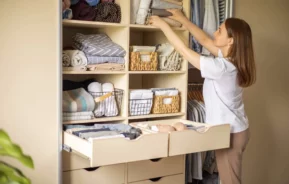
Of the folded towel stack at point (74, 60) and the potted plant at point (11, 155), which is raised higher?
the folded towel stack at point (74, 60)

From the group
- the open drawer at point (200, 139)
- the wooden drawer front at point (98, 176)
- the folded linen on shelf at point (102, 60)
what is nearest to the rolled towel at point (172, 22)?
the folded linen on shelf at point (102, 60)

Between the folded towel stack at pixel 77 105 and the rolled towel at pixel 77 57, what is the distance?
0.17 m

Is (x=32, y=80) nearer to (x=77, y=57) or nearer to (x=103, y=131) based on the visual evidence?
(x=77, y=57)

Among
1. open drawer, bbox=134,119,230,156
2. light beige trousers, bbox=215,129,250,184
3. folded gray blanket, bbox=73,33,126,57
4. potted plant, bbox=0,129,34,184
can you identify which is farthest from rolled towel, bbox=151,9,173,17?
potted plant, bbox=0,129,34,184

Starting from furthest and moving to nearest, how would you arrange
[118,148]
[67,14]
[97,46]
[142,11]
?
[142,11]
[97,46]
[67,14]
[118,148]

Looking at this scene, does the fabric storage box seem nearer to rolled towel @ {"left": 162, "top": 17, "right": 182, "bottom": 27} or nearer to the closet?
the closet

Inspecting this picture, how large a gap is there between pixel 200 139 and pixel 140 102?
1.43ft

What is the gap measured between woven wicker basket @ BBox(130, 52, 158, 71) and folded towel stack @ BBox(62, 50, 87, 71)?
292 mm

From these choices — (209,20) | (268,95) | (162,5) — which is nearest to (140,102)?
(162,5)

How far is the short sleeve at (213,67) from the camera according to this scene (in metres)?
2.15

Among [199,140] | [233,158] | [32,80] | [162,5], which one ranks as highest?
[162,5]

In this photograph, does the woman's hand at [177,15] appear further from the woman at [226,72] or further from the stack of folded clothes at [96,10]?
the stack of folded clothes at [96,10]

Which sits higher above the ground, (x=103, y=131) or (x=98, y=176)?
(x=103, y=131)

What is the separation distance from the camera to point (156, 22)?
229 cm
